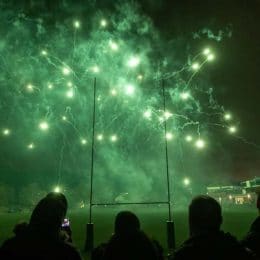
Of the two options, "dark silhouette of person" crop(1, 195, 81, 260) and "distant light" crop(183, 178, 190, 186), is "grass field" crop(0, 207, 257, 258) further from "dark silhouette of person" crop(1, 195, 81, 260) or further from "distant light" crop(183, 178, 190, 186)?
"distant light" crop(183, 178, 190, 186)

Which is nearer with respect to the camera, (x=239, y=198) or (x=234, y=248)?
(x=234, y=248)

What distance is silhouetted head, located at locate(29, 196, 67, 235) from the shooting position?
3432 mm

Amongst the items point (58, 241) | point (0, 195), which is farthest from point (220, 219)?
point (0, 195)

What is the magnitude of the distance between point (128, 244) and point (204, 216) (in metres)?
1.26

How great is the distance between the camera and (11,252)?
3385 mm

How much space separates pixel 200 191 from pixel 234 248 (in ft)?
254

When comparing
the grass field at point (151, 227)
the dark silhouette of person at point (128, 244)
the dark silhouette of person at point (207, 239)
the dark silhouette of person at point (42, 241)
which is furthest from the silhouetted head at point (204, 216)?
the grass field at point (151, 227)

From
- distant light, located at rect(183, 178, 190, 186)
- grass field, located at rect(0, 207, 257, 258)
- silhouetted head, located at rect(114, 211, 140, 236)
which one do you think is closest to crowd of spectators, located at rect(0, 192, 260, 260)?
silhouetted head, located at rect(114, 211, 140, 236)

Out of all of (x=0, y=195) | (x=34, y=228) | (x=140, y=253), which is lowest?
(x=140, y=253)

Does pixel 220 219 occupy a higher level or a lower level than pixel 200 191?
lower

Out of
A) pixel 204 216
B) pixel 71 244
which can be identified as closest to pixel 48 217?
pixel 71 244

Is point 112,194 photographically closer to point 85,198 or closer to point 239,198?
point 85,198

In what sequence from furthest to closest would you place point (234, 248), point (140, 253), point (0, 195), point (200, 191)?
point (200, 191) → point (0, 195) → point (140, 253) → point (234, 248)

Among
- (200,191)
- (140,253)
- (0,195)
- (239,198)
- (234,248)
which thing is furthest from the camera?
(239,198)
